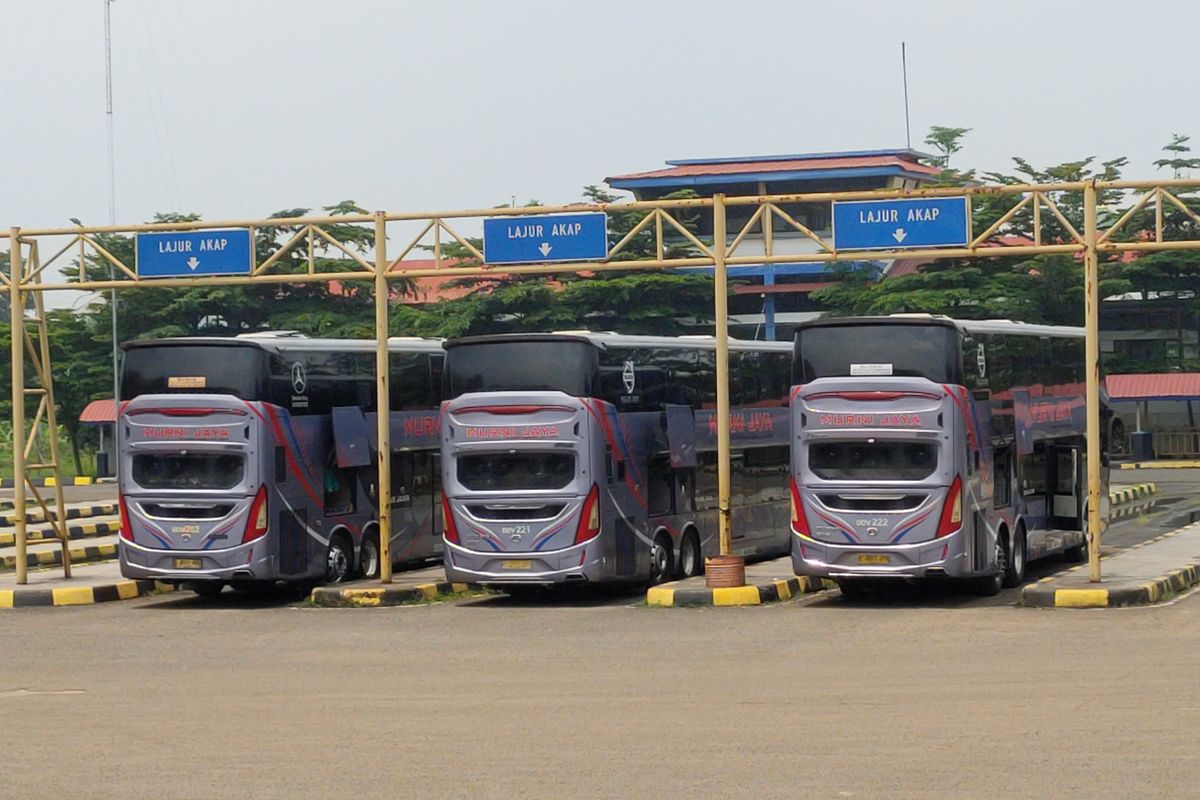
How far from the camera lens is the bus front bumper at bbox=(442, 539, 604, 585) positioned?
21984 mm

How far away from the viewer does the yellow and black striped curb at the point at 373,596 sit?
22531mm

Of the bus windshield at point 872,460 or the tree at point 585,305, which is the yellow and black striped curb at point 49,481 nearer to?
the tree at point 585,305

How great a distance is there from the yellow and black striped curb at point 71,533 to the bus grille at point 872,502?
17.9 meters

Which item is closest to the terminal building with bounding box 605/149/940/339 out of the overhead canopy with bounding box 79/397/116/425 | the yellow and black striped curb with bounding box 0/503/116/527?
the overhead canopy with bounding box 79/397/116/425

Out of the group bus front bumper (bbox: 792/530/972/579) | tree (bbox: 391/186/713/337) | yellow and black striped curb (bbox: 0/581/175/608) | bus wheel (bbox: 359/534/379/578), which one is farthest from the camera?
tree (bbox: 391/186/713/337)

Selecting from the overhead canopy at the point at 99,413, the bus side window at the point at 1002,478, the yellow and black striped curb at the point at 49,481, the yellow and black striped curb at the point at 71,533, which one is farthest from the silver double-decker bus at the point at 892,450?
the overhead canopy at the point at 99,413

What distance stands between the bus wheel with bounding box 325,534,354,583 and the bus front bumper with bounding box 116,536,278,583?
1.54 meters

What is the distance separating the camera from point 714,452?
25.8 m

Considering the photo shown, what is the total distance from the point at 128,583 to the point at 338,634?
667cm

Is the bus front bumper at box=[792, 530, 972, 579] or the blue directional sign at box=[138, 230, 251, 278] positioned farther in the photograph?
the blue directional sign at box=[138, 230, 251, 278]

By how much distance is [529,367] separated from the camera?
2219 centimetres

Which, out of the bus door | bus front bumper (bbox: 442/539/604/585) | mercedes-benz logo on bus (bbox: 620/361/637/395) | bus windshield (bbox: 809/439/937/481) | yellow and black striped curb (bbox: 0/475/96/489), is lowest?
yellow and black striped curb (bbox: 0/475/96/489)

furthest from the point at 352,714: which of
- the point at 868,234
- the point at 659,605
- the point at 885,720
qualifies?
the point at 868,234

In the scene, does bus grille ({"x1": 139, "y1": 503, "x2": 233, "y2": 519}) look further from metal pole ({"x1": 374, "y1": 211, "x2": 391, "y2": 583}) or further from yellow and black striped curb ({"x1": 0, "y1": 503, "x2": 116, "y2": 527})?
yellow and black striped curb ({"x1": 0, "y1": 503, "x2": 116, "y2": 527})
